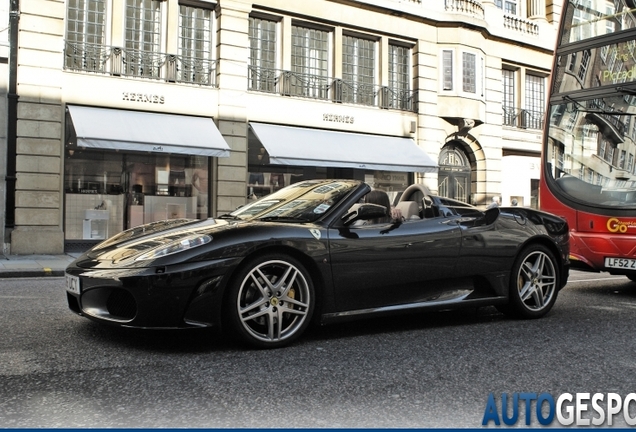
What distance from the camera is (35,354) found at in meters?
4.22

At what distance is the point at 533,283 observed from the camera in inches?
233

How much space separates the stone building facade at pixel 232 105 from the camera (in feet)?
48.2

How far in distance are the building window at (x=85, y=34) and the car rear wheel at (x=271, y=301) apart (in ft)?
42.1

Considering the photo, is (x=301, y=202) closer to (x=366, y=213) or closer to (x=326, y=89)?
(x=366, y=213)

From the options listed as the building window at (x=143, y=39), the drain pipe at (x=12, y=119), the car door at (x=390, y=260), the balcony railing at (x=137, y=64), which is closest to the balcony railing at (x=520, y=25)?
the balcony railing at (x=137, y=64)

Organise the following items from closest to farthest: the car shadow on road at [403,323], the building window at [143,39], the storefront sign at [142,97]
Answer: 1. the car shadow on road at [403,323]
2. the storefront sign at [142,97]
3. the building window at [143,39]

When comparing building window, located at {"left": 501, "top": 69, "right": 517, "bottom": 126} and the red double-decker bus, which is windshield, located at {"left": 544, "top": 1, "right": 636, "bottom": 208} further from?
building window, located at {"left": 501, "top": 69, "right": 517, "bottom": 126}

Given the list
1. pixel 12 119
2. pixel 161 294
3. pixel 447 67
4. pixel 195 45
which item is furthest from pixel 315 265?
pixel 447 67

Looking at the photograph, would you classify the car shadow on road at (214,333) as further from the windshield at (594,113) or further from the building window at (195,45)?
the building window at (195,45)

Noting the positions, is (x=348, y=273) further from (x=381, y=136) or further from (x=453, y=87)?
(x=453, y=87)

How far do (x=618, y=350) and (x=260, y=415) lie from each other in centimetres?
301

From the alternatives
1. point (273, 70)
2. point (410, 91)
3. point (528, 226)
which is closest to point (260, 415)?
point (528, 226)

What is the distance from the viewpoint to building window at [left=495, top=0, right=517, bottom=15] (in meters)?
23.7

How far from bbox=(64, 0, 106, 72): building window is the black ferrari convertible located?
11.7 meters
